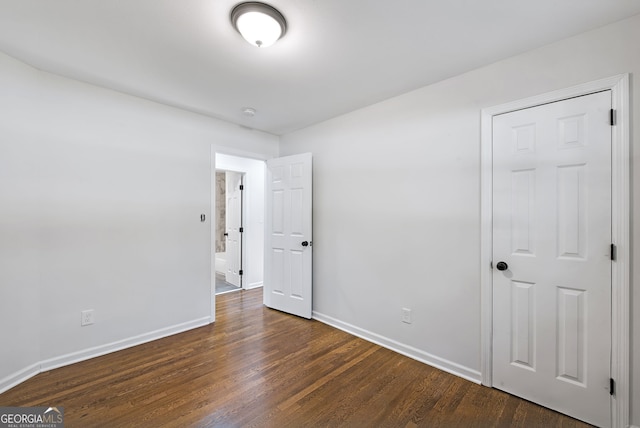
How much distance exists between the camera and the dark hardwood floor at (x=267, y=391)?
178cm

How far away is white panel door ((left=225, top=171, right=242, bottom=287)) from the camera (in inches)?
199

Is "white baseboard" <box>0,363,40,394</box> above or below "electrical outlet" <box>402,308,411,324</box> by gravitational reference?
below

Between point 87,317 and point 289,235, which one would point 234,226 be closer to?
point 289,235

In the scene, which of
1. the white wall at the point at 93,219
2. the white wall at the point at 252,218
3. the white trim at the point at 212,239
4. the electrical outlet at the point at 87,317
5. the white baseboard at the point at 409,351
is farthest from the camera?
the white wall at the point at 252,218

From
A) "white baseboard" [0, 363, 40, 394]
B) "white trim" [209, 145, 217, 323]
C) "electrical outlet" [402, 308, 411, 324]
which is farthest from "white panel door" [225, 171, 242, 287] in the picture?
"electrical outlet" [402, 308, 411, 324]

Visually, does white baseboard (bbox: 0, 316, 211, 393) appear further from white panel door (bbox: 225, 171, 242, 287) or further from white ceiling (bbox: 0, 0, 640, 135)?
white ceiling (bbox: 0, 0, 640, 135)

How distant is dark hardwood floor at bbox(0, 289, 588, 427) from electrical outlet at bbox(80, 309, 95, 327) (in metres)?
0.34

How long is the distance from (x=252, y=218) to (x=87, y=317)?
8.99 feet

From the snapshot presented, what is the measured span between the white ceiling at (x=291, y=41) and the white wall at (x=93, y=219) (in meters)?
0.32

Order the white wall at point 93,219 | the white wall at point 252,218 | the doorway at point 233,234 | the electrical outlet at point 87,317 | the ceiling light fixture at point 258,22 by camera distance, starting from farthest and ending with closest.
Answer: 1. the doorway at point 233,234
2. the white wall at point 252,218
3. the electrical outlet at point 87,317
4. the white wall at point 93,219
5. the ceiling light fixture at point 258,22

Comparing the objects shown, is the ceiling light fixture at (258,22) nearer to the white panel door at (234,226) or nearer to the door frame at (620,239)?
the door frame at (620,239)

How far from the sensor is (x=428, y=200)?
2521 mm

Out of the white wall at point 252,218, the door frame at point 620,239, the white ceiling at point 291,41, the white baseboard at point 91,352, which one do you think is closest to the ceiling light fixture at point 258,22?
the white ceiling at point 291,41

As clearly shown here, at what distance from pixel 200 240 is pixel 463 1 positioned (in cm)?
327
